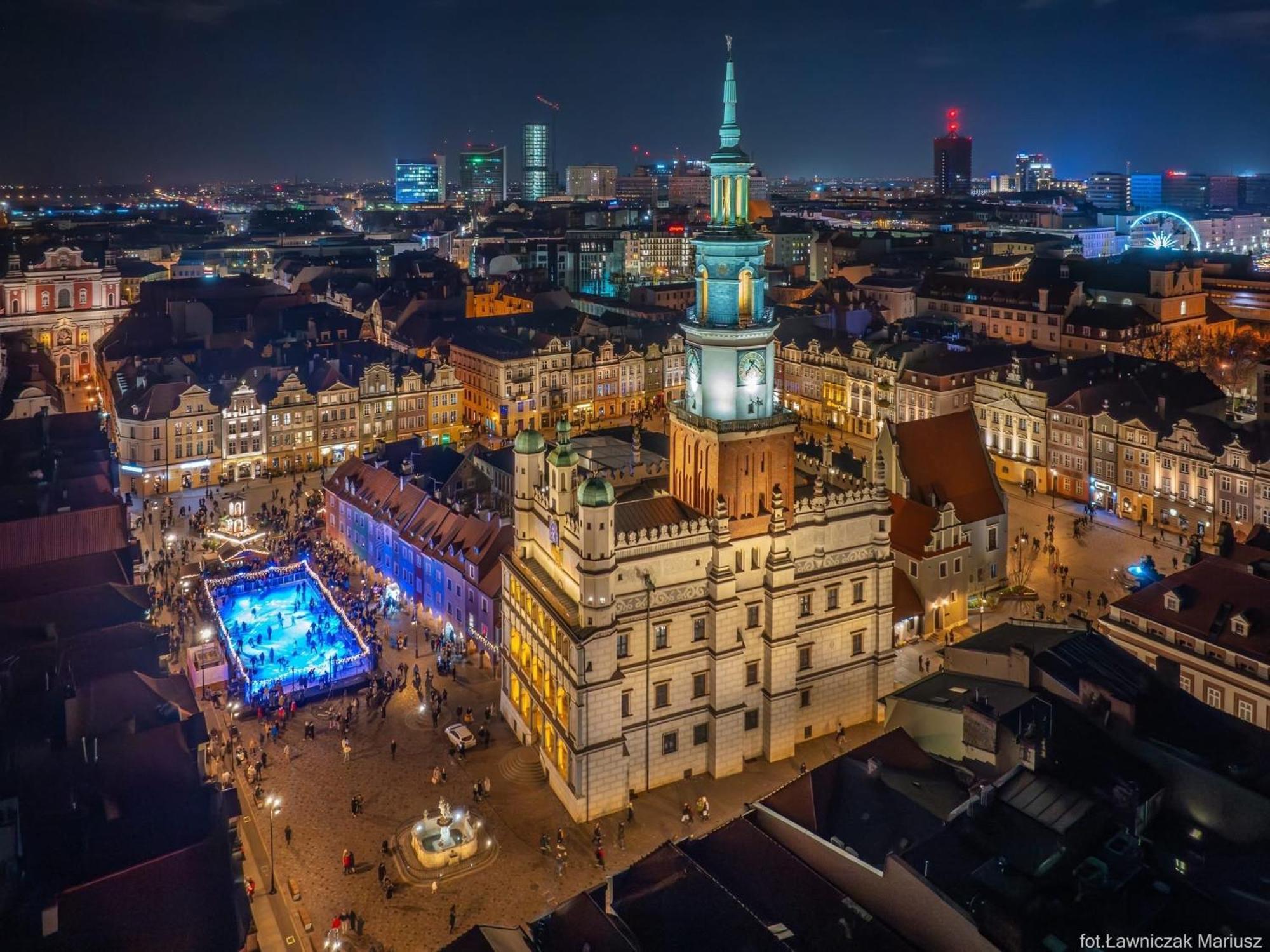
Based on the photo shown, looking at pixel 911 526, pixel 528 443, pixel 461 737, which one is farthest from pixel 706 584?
pixel 911 526

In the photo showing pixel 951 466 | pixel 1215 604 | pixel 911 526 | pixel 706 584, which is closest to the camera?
pixel 706 584

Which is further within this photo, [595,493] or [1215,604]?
[1215,604]

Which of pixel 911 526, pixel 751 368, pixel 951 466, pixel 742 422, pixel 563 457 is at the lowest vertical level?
pixel 911 526

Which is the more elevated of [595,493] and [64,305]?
[64,305]

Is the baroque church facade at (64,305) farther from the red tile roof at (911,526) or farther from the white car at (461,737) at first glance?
the red tile roof at (911,526)

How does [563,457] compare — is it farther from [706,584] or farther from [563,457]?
[706,584]

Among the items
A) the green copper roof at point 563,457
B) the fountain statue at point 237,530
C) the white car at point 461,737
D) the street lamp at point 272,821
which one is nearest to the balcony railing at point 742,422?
the green copper roof at point 563,457

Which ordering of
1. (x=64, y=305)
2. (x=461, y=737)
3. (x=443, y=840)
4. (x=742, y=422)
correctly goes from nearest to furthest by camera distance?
1. (x=443, y=840)
2. (x=742, y=422)
3. (x=461, y=737)
4. (x=64, y=305)
